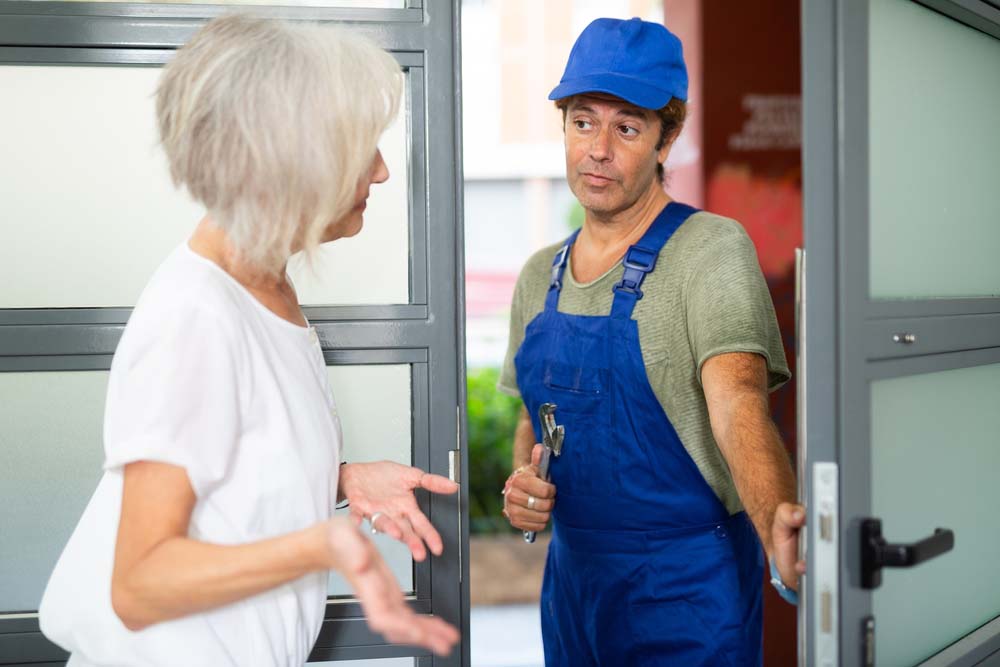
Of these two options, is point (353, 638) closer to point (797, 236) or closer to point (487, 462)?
point (797, 236)

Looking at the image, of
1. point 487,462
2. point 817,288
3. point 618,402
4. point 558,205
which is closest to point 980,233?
point 817,288

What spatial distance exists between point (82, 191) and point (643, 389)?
1.00m

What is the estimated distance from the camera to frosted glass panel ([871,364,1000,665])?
131cm

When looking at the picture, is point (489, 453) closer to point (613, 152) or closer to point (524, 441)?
point (524, 441)

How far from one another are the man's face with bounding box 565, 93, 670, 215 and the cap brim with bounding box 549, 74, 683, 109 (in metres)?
0.06

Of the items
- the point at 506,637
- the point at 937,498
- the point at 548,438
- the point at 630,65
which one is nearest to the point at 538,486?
the point at 548,438

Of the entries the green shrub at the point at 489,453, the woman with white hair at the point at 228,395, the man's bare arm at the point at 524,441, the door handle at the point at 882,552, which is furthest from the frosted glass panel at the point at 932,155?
the green shrub at the point at 489,453

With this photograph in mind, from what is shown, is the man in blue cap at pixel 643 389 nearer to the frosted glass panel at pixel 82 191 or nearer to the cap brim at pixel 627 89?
the cap brim at pixel 627 89

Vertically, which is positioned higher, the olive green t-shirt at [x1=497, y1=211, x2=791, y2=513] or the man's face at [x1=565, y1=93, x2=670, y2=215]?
the man's face at [x1=565, y1=93, x2=670, y2=215]

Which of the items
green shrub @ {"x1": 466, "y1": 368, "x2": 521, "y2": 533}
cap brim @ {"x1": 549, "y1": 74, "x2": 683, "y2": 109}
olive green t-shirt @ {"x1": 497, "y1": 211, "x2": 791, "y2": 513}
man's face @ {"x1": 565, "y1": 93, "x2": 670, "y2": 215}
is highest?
cap brim @ {"x1": 549, "y1": 74, "x2": 683, "y2": 109}

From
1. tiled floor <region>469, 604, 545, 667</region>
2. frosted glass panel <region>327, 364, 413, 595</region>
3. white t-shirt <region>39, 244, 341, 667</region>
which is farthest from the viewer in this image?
tiled floor <region>469, 604, 545, 667</region>

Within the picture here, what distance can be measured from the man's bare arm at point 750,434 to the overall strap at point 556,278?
0.44 meters

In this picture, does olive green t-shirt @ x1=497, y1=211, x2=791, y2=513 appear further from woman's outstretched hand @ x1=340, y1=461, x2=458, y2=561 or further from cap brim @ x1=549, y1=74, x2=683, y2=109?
woman's outstretched hand @ x1=340, y1=461, x2=458, y2=561

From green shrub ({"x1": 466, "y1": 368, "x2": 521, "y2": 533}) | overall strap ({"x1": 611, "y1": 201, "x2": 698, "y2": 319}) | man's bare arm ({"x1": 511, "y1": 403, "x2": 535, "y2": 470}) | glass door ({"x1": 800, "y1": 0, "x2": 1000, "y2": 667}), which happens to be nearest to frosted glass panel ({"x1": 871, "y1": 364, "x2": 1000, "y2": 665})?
glass door ({"x1": 800, "y1": 0, "x2": 1000, "y2": 667})
